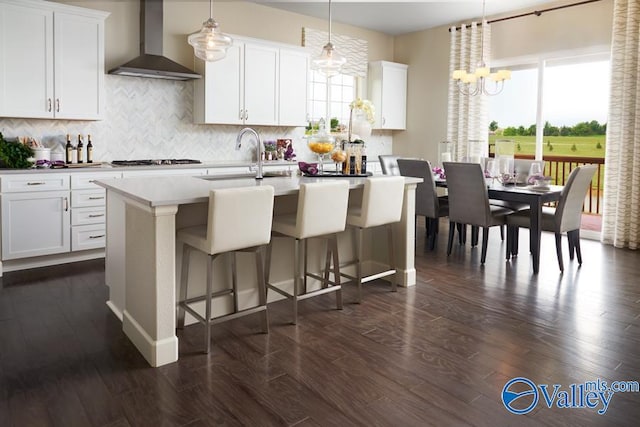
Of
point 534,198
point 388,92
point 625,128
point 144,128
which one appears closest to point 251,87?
point 144,128

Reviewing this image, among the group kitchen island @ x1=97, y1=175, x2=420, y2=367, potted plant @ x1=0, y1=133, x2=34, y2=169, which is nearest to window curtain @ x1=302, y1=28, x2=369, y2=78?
kitchen island @ x1=97, y1=175, x2=420, y2=367

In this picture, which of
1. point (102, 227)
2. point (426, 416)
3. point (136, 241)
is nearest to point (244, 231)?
point (136, 241)

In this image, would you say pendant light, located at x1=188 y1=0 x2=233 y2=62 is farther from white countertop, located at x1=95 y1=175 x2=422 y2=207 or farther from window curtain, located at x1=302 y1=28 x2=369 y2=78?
window curtain, located at x1=302 y1=28 x2=369 y2=78

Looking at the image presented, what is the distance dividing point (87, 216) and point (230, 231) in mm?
2663

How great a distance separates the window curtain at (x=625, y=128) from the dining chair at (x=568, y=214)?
1.21 m

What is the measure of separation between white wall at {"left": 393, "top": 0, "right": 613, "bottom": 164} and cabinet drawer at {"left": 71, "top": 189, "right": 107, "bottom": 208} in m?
4.92

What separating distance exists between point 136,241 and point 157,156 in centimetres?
317

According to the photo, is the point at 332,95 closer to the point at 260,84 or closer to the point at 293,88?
the point at 293,88

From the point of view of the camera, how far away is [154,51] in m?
5.39

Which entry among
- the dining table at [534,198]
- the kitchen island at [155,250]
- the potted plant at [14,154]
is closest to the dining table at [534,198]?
the dining table at [534,198]

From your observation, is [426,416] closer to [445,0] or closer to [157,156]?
[157,156]

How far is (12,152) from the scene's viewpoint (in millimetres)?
4395

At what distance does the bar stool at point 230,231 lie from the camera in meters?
2.67

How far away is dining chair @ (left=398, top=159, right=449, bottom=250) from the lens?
532 centimetres
